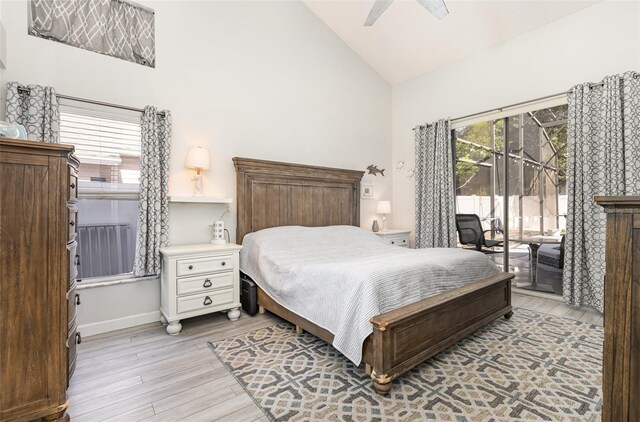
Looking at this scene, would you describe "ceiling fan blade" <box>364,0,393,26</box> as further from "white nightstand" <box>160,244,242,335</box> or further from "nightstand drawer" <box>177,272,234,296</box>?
"nightstand drawer" <box>177,272,234,296</box>

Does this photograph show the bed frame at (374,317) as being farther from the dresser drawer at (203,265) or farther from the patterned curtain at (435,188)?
the patterned curtain at (435,188)

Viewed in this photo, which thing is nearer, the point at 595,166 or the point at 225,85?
the point at 595,166

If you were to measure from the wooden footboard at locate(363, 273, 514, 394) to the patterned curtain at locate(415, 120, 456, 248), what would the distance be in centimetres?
178

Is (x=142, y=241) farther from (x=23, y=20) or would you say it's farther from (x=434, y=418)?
(x=434, y=418)

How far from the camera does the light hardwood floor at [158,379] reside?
170 cm

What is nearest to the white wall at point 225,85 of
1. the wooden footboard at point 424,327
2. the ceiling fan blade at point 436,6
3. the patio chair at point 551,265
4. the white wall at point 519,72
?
the white wall at point 519,72

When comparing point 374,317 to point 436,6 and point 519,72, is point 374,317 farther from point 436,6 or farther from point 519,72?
point 519,72

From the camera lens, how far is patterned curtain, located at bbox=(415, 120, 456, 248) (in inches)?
178

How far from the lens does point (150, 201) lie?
9.59ft

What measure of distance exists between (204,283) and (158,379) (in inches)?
38.2

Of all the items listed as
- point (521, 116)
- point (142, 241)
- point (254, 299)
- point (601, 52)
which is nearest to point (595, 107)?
point (601, 52)

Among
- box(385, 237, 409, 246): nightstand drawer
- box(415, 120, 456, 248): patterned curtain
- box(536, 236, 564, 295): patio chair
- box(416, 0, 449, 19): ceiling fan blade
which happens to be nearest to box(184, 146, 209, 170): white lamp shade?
box(416, 0, 449, 19): ceiling fan blade

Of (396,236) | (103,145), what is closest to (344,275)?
(103,145)

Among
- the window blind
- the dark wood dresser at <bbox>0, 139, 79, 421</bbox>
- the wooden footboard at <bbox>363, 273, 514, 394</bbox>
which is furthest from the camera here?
the window blind
